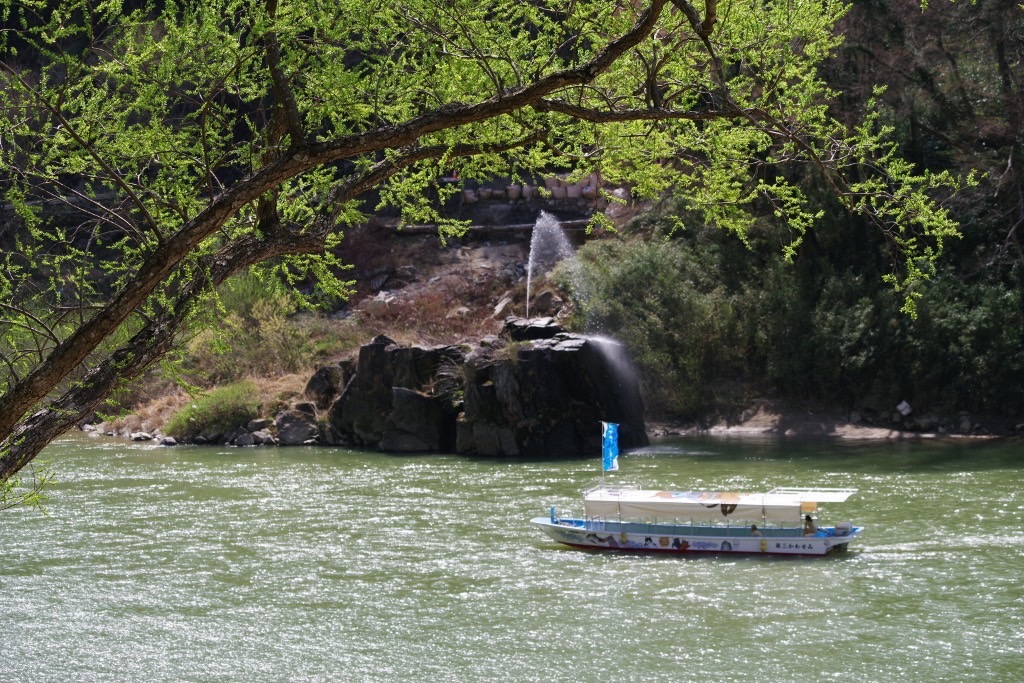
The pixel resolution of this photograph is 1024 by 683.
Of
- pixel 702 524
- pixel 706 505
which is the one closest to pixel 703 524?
pixel 702 524

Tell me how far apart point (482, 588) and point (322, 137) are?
392 inches

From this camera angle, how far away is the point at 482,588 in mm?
17297

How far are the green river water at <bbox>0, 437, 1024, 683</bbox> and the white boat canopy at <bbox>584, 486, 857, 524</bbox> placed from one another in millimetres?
787

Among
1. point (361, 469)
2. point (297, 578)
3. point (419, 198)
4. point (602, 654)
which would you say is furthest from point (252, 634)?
point (361, 469)

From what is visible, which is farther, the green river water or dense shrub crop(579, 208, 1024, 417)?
dense shrub crop(579, 208, 1024, 417)

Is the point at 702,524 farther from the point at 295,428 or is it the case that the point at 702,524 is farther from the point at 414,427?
the point at 295,428

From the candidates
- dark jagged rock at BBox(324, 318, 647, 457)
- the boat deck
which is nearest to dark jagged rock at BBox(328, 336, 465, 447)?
dark jagged rock at BBox(324, 318, 647, 457)

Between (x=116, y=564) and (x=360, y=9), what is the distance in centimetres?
1349

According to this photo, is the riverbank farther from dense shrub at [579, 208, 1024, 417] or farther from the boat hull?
the boat hull

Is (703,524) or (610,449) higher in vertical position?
(610,449)

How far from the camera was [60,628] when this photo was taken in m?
15.8

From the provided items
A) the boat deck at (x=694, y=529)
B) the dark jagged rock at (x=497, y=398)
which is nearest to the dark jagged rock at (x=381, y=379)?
the dark jagged rock at (x=497, y=398)

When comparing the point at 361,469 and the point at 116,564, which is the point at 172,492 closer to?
the point at 361,469

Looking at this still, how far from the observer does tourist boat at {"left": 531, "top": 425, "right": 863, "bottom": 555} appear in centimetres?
1897
